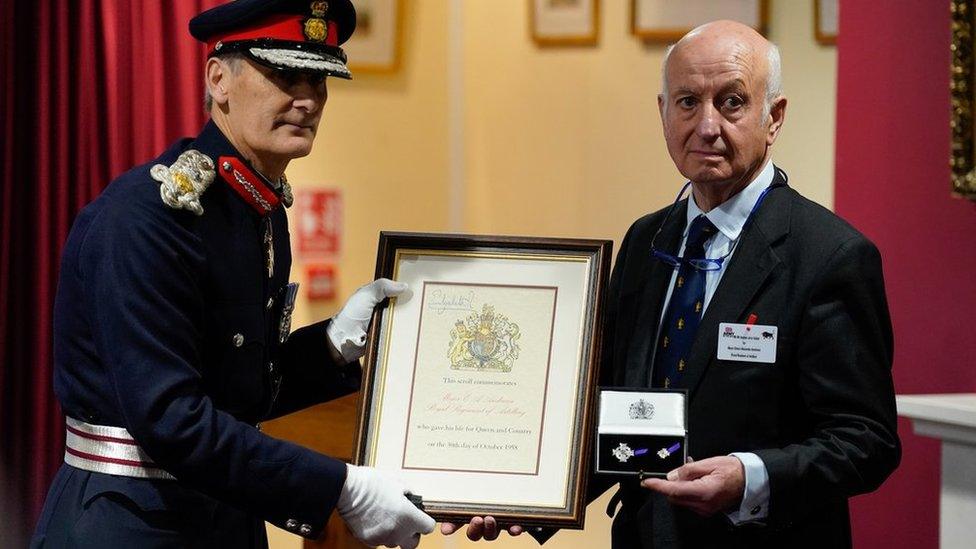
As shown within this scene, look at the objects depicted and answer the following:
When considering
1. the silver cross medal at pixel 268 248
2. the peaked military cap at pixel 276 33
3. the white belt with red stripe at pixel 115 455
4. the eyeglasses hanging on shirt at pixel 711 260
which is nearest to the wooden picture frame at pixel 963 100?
the eyeglasses hanging on shirt at pixel 711 260

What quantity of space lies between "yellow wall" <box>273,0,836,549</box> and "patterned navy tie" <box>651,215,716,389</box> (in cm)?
234

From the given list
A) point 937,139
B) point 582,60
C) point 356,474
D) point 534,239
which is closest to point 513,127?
point 582,60

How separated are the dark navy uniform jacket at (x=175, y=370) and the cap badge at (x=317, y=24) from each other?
0.24 metres

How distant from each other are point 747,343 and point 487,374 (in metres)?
0.49

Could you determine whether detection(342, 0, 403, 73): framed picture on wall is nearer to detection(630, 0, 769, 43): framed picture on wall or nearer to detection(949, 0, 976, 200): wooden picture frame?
detection(630, 0, 769, 43): framed picture on wall

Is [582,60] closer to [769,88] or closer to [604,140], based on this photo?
[604,140]

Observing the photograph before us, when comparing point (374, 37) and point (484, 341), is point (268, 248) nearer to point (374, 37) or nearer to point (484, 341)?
point (484, 341)

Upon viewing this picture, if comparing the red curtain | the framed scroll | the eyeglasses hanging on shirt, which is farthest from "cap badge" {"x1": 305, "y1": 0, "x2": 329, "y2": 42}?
the red curtain

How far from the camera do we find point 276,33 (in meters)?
2.17

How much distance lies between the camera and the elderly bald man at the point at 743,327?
2.07 m

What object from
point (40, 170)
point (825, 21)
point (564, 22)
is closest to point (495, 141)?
point (564, 22)

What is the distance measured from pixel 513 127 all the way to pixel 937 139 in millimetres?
2049

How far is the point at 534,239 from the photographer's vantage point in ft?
7.74

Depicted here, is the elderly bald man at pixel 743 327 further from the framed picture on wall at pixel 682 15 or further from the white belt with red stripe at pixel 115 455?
the framed picture on wall at pixel 682 15
